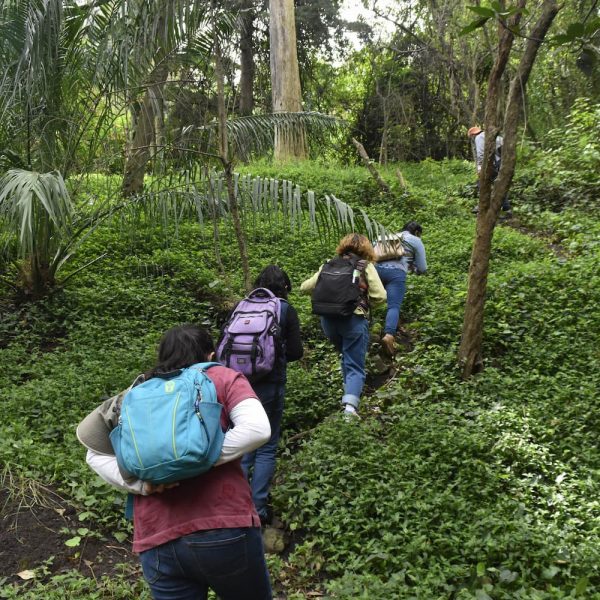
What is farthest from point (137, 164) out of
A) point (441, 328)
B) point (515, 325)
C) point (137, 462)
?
point (137, 462)

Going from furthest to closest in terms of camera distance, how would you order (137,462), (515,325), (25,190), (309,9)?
(309,9) < (515,325) < (25,190) < (137,462)

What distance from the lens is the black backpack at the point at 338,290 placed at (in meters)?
5.37

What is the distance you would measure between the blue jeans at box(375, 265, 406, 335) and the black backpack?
153cm

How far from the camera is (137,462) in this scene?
216cm

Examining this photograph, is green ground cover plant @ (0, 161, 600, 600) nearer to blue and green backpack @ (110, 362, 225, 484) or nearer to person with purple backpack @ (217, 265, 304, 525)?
person with purple backpack @ (217, 265, 304, 525)

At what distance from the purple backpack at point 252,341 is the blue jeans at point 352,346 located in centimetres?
137

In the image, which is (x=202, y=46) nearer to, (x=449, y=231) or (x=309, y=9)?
(x=449, y=231)

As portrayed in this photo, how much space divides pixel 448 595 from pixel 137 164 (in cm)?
553

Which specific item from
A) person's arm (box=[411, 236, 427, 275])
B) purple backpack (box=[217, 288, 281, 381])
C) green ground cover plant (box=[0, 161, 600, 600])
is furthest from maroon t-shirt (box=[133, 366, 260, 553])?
person's arm (box=[411, 236, 427, 275])

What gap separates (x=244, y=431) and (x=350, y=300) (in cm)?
316

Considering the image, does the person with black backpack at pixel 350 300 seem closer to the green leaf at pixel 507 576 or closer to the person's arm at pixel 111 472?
the green leaf at pixel 507 576

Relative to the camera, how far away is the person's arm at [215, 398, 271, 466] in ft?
7.45

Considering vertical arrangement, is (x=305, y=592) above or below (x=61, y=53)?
below

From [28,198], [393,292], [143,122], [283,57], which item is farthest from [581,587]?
[283,57]
